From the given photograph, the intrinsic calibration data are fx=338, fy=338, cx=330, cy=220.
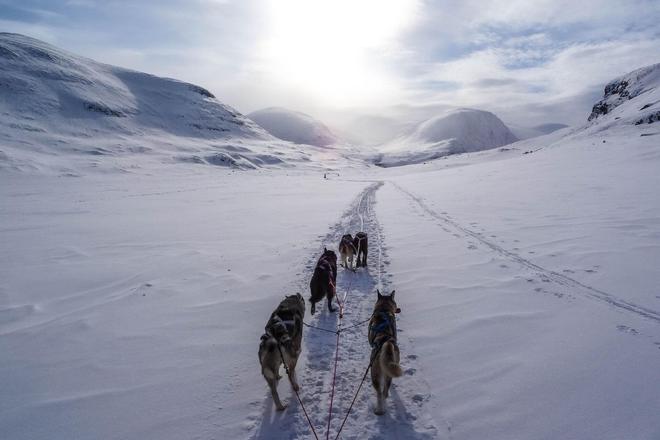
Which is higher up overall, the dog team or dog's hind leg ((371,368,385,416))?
the dog team

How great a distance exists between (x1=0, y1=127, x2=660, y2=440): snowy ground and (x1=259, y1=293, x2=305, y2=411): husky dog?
1.17 feet

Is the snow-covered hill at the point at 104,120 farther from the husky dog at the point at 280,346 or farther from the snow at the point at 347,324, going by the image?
the husky dog at the point at 280,346

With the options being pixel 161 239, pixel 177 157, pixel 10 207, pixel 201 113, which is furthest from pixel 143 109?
pixel 161 239

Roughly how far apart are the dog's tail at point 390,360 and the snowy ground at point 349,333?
25.5 inches

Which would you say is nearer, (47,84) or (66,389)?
(66,389)

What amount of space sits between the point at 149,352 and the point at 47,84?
13659 centimetres

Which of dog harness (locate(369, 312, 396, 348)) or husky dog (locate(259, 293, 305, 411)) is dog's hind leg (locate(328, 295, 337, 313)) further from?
dog harness (locate(369, 312, 396, 348))

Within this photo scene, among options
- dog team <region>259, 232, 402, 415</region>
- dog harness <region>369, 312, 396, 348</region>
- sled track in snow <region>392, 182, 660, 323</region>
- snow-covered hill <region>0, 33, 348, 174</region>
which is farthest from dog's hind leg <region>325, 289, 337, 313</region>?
snow-covered hill <region>0, 33, 348, 174</region>

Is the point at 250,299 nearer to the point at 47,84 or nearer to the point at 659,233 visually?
the point at 659,233

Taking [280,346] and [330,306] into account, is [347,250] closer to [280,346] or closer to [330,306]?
[330,306]

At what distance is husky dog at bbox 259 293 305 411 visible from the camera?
3641mm

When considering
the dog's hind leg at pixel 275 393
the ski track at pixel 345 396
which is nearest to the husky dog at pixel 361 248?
the ski track at pixel 345 396

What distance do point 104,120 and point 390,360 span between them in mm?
120779

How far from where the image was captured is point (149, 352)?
15.7 feet
